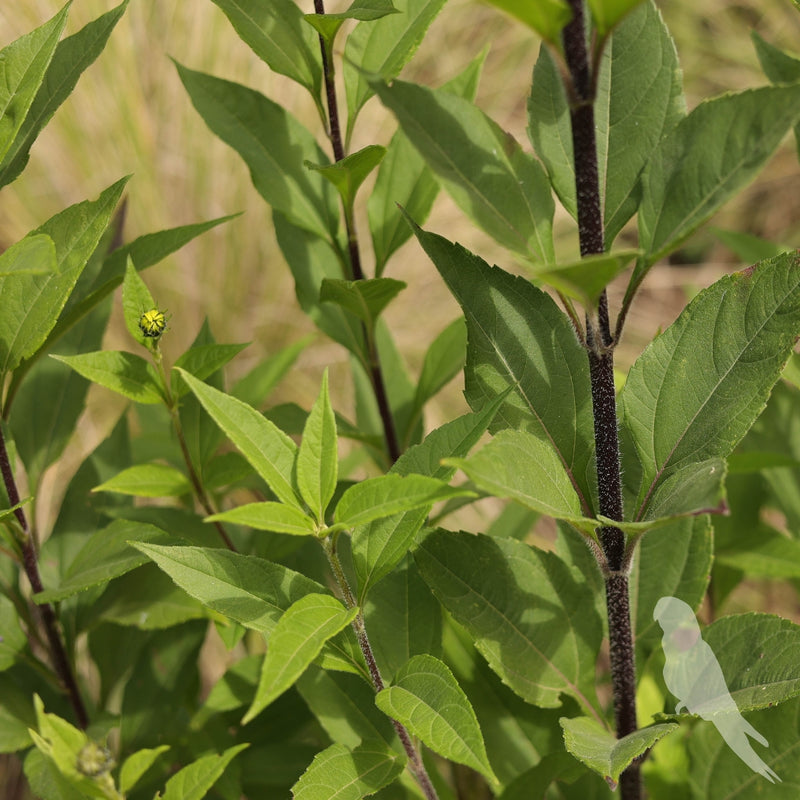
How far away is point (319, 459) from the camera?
49 cm

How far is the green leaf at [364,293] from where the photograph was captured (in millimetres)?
638

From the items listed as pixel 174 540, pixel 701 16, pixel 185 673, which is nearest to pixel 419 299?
pixel 701 16

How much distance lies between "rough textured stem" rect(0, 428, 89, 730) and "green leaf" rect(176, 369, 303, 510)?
0.74 feet

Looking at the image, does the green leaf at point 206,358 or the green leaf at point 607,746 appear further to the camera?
the green leaf at point 206,358

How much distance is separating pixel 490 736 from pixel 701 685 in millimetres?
200

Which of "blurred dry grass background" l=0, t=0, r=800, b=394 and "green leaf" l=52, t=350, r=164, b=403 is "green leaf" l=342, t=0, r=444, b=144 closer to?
"green leaf" l=52, t=350, r=164, b=403

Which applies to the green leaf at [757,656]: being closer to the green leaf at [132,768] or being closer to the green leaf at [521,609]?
the green leaf at [521,609]

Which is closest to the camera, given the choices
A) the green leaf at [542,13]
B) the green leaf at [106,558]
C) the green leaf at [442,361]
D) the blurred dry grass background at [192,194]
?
the green leaf at [542,13]

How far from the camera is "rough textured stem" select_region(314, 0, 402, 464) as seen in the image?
24.5 inches

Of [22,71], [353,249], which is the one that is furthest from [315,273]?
[22,71]

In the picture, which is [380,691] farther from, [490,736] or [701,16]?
→ [701,16]

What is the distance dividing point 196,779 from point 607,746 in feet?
0.76

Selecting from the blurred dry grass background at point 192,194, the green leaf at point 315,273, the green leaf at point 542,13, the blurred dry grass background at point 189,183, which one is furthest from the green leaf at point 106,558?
the blurred dry grass background at point 189,183

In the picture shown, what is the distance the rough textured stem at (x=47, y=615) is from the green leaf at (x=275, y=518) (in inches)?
9.2
